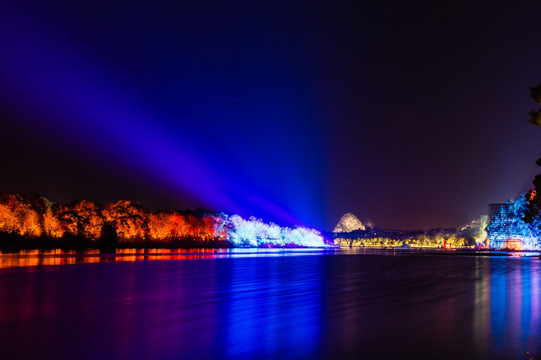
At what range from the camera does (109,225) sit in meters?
84.8

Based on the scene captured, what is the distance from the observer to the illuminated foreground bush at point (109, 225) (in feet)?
291

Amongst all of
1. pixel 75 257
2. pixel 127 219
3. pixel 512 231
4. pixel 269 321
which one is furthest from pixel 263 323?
pixel 512 231

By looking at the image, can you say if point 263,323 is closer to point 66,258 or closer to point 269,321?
point 269,321

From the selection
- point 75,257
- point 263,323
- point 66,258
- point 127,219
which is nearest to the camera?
point 263,323

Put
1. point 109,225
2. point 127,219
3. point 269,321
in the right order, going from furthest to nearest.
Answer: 1. point 127,219
2. point 109,225
3. point 269,321

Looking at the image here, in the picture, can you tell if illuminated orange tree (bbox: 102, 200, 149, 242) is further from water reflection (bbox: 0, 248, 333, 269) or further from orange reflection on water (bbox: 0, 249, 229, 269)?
orange reflection on water (bbox: 0, 249, 229, 269)

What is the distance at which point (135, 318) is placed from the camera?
10930 mm

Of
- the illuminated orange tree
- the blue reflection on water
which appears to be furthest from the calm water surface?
the illuminated orange tree

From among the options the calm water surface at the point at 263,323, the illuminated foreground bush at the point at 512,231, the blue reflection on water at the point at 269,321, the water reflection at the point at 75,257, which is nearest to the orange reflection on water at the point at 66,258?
the water reflection at the point at 75,257

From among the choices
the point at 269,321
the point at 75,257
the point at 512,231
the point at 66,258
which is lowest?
the point at 75,257

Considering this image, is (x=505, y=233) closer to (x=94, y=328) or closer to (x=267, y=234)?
(x=267, y=234)

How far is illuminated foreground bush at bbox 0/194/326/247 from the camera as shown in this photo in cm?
8856

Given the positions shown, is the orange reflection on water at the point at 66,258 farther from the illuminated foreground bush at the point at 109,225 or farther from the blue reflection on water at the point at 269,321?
the blue reflection on water at the point at 269,321

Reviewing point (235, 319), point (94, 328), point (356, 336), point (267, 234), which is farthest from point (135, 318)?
point (267, 234)
